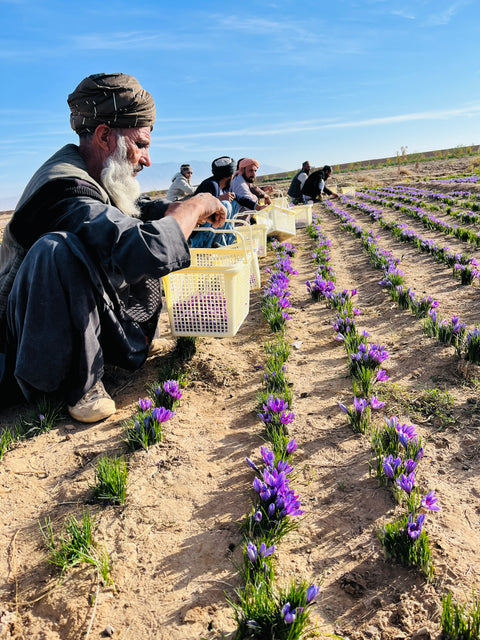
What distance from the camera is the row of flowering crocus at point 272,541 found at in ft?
4.54

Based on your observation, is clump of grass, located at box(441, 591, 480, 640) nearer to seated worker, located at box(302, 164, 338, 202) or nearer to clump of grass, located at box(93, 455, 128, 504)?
clump of grass, located at box(93, 455, 128, 504)

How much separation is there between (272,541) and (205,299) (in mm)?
2072

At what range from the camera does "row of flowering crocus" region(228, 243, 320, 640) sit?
1383 millimetres

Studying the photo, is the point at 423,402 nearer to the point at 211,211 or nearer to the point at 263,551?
the point at 263,551

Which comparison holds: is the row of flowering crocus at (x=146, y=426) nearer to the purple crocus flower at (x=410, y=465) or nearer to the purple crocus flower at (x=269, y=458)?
the purple crocus flower at (x=269, y=458)

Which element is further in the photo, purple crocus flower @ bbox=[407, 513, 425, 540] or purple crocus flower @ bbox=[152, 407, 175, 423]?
purple crocus flower @ bbox=[152, 407, 175, 423]

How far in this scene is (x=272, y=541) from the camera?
1.78 metres

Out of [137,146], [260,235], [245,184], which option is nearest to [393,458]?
[137,146]

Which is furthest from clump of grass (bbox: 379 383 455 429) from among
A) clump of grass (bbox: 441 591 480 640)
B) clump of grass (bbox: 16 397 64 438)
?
clump of grass (bbox: 16 397 64 438)

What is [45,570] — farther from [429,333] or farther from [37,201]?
[429,333]

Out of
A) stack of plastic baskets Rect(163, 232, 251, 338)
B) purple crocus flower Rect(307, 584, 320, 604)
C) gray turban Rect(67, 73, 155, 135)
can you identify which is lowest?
purple crocus flower Rect(307, 584, 320, 604)

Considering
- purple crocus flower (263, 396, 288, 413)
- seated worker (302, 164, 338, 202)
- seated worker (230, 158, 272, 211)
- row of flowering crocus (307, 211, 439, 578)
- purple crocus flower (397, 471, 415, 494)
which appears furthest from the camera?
seated worker (302, 164, 338, 202)

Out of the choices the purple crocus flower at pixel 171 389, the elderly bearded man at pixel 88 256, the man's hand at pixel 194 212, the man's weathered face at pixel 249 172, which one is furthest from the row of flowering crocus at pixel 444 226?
the purple crocus flower at pixel 171 389

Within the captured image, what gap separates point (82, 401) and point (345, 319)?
2404 millimetres
